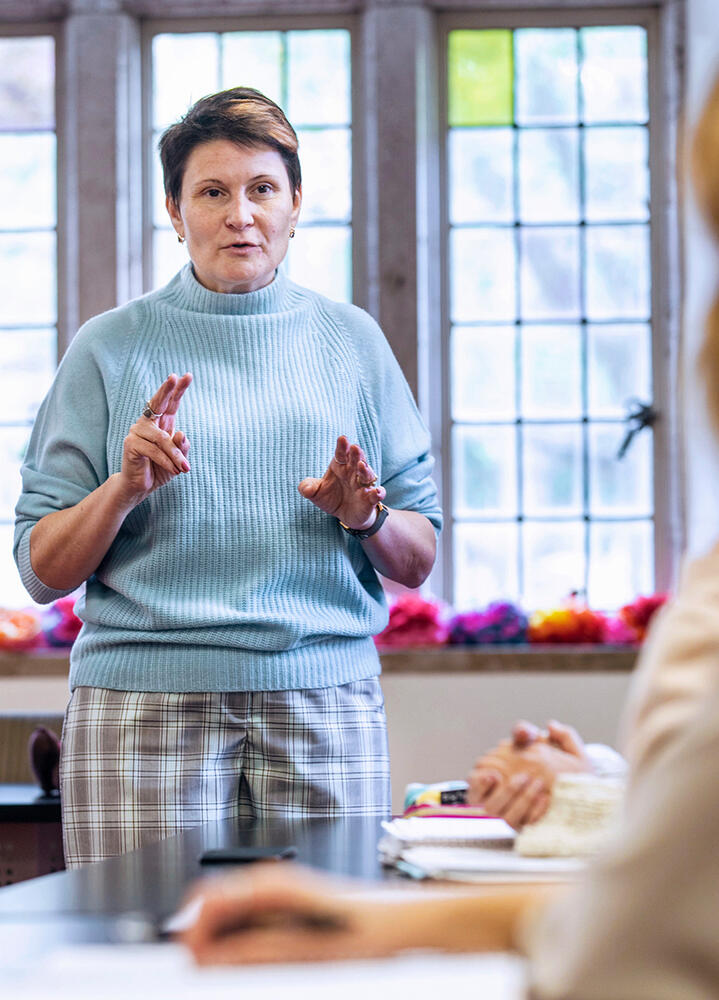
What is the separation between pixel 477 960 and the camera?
0.65 metres

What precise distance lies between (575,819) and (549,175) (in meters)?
3.57

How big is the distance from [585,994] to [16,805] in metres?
2.40

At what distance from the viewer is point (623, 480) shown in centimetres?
430

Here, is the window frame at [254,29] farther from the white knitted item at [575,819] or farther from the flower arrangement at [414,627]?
the white knitted item at [575,819]

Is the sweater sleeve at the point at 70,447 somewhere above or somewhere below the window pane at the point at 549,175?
below

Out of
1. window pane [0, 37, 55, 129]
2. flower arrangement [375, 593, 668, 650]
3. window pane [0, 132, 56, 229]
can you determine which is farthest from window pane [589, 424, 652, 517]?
window pane [0, 37, 55, 129]

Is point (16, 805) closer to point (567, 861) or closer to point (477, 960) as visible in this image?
point (567, 861)

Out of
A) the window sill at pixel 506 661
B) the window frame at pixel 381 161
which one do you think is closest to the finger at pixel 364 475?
the window sill at pixel 506 661

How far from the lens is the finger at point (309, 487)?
1642 millimetres

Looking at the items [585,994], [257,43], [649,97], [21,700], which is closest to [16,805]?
[21,700]

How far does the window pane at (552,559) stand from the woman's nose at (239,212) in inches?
106

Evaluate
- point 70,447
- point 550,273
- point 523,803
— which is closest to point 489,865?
point 523,803

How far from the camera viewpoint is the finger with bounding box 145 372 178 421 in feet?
5.37

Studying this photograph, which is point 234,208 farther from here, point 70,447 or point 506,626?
point 506,626
